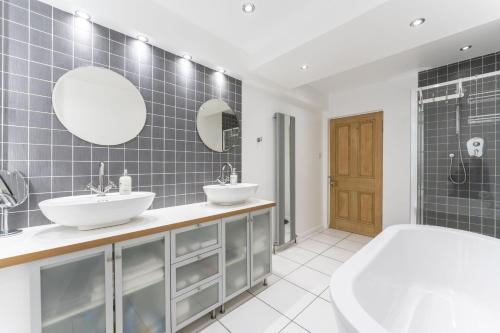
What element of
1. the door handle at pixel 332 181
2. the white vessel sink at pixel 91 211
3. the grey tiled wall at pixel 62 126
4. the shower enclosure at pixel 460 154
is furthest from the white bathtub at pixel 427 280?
the door handle at pixel 332 181

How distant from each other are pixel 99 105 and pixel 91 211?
84cm

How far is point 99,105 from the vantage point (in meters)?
1.49

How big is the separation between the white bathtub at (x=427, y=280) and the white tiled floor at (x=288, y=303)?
1.67 ft

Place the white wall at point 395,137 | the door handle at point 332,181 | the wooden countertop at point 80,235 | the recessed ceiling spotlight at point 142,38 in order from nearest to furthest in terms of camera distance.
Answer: the wooden countertop at point 80,235, the recessed ceiling spotlight at point 142,38, the white wall at point 395,137, the door handle at point 332,181

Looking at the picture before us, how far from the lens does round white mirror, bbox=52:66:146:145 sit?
1362mm

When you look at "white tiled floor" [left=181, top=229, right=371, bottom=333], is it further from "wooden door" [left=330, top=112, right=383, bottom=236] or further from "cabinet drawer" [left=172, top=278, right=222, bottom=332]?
"wooden door" [left=330, top=112, right=383, bottom=236]

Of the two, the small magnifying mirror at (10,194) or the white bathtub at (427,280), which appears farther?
the white bathtub at (427,280)

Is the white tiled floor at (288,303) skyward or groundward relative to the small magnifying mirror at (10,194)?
groundward

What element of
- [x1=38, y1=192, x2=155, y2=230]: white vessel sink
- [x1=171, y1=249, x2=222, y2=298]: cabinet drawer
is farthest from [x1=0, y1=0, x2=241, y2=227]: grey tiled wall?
[x1=171, y1=249, x2=222, y2=298]: cabinet drawer

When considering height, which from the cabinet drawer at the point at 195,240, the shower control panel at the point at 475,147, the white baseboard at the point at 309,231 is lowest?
the white baseboard at the point at 309,231

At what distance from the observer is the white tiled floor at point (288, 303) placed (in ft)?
5.01

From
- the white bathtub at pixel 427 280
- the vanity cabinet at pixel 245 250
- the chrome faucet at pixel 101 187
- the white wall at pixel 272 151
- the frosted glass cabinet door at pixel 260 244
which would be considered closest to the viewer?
the white bathtub at pixel 427 280

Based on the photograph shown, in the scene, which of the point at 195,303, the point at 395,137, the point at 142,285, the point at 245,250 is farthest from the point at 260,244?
the point at 395,137

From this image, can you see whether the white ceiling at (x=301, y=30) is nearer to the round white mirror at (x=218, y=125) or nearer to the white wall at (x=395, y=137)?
the round white mirror at (x=218, y=125)
